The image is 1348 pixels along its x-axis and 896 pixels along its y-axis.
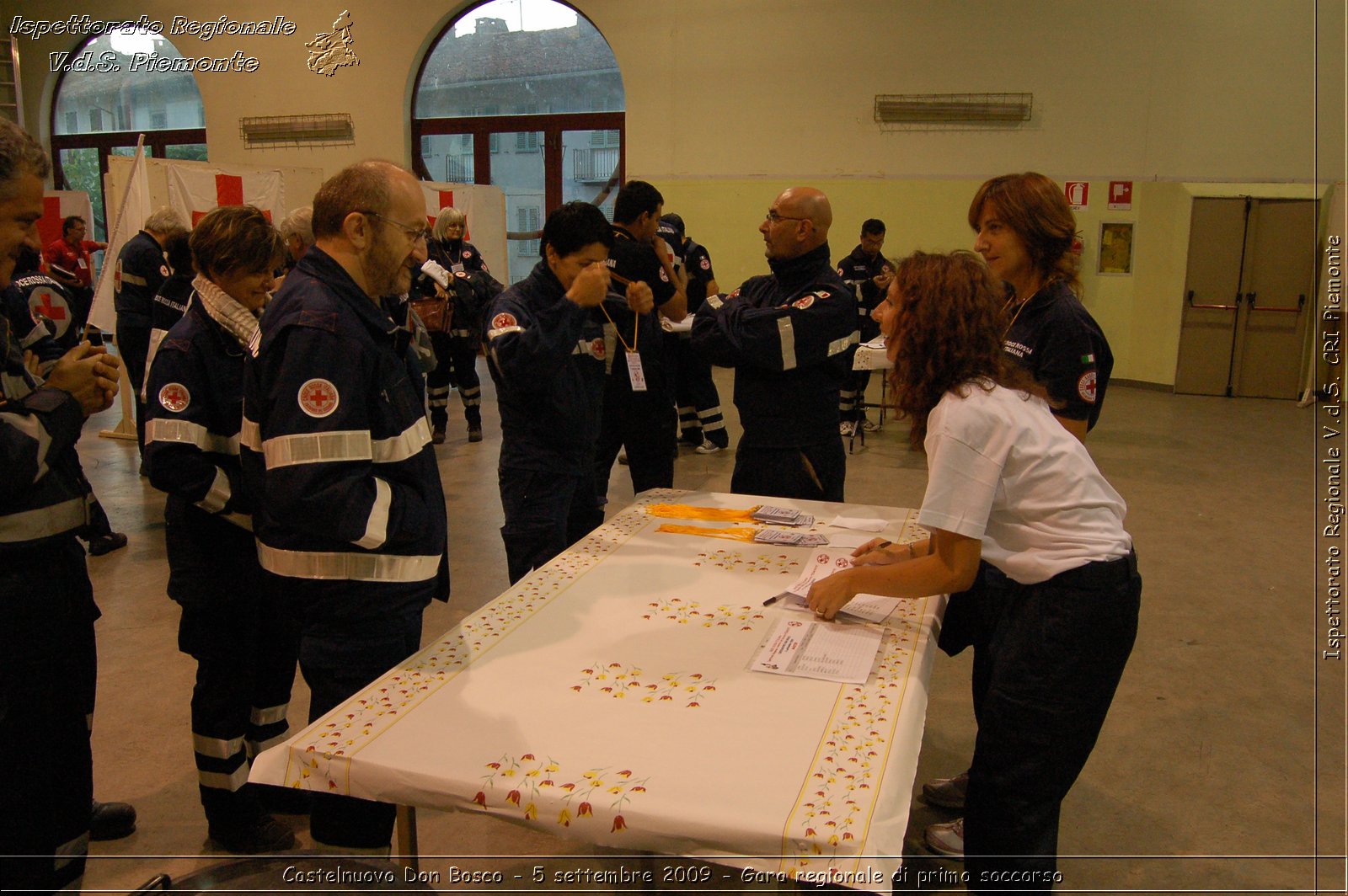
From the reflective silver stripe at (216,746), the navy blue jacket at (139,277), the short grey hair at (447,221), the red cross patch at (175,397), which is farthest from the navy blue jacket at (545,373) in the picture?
the short grey hair at (447,221)

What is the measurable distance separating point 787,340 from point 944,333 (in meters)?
1.07

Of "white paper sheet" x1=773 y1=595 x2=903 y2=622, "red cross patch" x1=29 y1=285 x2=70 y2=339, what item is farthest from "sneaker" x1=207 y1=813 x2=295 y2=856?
"red cross patch" x1=29 y1=285 x2=70 y2=339

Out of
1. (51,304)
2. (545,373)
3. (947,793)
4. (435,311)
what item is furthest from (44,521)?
(435,311)

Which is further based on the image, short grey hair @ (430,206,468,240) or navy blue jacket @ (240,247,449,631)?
short grey hair @ (430,206,468,240)

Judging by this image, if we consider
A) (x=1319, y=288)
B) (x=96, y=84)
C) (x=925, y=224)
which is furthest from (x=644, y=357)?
(x=96, y=84)

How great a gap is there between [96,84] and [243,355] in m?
14.7

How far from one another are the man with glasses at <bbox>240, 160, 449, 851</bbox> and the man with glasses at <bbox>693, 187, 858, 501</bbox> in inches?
48.4

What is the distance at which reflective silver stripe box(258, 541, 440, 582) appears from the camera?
166 centimetres

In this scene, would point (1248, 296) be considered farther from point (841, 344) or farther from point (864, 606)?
point (864, 606)

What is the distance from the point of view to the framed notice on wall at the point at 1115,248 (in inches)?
373

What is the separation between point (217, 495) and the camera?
80.4 inches

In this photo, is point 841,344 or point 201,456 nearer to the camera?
point 201,456

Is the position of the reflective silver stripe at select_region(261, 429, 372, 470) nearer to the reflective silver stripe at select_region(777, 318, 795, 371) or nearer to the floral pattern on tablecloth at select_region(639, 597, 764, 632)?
the floral pattern on tablecloth at select_region(639, 597, 764, 632)

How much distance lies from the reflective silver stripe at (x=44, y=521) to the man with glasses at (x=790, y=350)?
5.52ft
